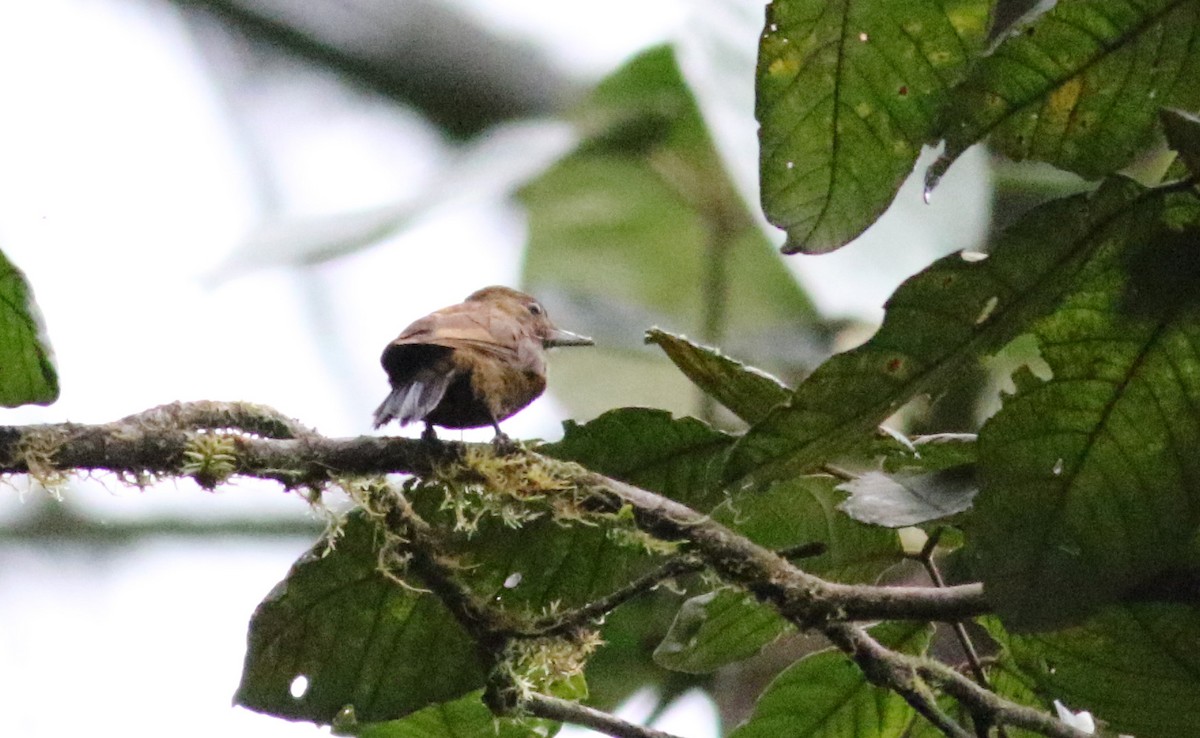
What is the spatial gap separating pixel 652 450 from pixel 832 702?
45 centimetres

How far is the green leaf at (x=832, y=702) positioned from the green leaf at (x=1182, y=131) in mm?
903

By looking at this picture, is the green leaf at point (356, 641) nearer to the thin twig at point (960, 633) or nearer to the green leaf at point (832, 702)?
the green leaf at point (832, 702)

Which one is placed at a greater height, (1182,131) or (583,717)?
(1182,131)

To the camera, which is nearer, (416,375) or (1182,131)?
(1182,131)

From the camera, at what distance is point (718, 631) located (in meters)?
1.89

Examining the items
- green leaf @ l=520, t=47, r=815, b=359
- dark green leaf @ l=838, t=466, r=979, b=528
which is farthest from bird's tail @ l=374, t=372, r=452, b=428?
green leaf @ l=520, t=47, r=815, b=359

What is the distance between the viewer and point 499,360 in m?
2.82

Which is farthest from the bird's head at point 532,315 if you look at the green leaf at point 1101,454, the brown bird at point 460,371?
the green leaf at point 1101,454

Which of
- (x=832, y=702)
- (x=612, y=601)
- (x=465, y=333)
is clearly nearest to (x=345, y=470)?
(x=612, y=601)

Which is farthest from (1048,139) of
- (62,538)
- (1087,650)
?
(62,538)

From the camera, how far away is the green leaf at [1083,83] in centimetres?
149

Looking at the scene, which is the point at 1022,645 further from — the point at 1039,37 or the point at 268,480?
the point at 268,480

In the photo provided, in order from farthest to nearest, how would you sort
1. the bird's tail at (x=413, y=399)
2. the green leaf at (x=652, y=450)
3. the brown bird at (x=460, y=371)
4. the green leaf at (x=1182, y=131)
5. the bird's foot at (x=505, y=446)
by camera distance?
the brown bird at (x=460, y=371)
the bird's tail at (x=413, y=399)
the bird's foot at (x=505, y=446)
the green leaf at (x=652, y=450)
the green leaf at (x=1182, y=131)

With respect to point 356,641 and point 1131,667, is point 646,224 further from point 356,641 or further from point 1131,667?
point 1131,667
